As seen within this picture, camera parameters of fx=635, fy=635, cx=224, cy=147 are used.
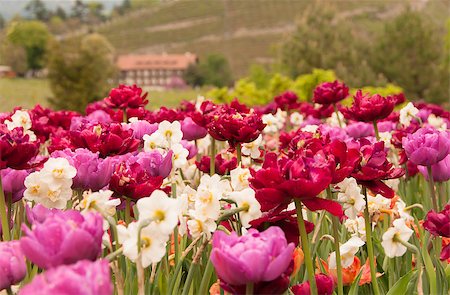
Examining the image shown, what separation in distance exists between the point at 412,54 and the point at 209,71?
60.9 metres

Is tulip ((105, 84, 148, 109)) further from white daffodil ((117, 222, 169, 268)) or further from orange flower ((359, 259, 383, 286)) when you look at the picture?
white daffodil ((117, 222, 169, 268))

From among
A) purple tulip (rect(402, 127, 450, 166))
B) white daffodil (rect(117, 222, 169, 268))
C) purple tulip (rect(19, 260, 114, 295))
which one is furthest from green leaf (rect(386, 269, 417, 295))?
Result: purple tulip (rect(19, 260, 114, 295))

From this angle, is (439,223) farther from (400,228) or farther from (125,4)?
(125,4)

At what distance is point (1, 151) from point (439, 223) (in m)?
1.21

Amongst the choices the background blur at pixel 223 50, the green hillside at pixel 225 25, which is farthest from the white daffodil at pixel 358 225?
the green hillside at pixel 225 25

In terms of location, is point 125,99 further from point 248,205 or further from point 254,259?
point 254,259

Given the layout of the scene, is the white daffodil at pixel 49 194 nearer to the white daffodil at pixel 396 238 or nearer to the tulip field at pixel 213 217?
the tulip field at pixel 213 217

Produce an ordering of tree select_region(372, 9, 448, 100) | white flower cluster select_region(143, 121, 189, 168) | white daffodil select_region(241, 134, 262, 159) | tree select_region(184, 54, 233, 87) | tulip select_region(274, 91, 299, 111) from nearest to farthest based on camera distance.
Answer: white flower cluster select_region(143, 121, 189, 168) → white daffodil select_region(241, 134, 262, 159) → tulip select_region(274, 91, 299, 111) → tree select_region(372, 9, 448, 100) → tree select_region(184, 54, 233, 87)

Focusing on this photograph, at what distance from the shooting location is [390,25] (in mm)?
29422

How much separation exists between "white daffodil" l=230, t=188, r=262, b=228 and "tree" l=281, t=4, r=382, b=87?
85.8 ft

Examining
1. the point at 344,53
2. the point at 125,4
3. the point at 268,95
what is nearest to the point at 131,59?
the point at 125,4

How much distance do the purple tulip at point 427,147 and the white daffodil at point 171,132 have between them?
0.81 meters

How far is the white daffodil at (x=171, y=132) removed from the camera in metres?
2.33

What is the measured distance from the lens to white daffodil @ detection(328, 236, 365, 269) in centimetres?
176
